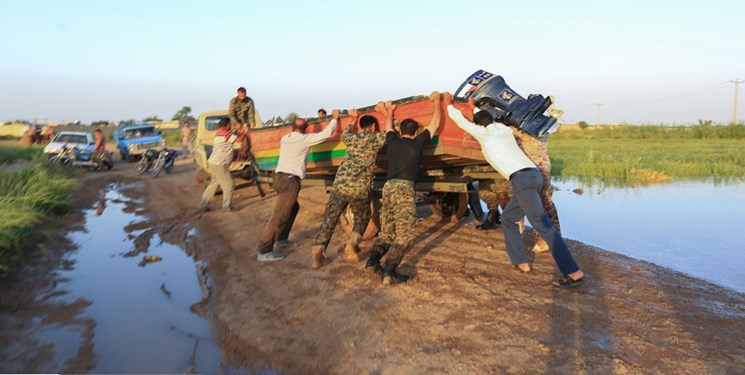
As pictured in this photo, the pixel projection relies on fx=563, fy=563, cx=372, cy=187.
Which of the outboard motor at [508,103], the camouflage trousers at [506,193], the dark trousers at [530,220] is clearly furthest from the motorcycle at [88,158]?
the dark trousers at [530,220]

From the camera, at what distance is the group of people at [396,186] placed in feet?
18.1

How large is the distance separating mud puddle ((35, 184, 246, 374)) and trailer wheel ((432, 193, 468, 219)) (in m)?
3.89

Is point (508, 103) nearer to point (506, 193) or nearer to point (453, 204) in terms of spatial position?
point (506, 193)

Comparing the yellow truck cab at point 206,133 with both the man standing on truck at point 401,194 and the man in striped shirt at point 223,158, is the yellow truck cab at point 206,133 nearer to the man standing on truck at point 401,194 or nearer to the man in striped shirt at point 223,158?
the man in striped shirt at point 223,158

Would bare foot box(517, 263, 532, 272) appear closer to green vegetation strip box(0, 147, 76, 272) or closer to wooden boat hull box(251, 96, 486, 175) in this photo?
wooden boat hull box(251, 96, 486, 175)

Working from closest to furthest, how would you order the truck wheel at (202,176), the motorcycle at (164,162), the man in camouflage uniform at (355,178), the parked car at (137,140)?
the man in camouflage uniform at (355,178) → the truck wheel at (202,176) → the motorcycle at (164,162) → the parked car at (137,140)

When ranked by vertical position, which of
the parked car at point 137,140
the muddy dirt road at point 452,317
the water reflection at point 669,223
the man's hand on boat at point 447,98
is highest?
the man's hand on boat at point 447,98

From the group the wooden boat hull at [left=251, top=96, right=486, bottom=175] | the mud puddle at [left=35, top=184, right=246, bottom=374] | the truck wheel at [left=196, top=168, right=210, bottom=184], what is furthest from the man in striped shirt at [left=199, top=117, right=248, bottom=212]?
the truck wheel at [left=196, top=168, right=210, bottom=184]

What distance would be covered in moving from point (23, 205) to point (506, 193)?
773cm

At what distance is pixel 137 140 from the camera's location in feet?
78.7

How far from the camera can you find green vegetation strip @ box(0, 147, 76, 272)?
715cm

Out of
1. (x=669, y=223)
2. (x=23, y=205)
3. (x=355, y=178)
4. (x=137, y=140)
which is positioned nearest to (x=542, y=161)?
(x=355, y=178)

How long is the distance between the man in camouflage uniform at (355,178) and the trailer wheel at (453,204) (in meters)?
2.67

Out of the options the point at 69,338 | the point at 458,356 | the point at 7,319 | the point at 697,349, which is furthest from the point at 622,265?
the point at 7,319
